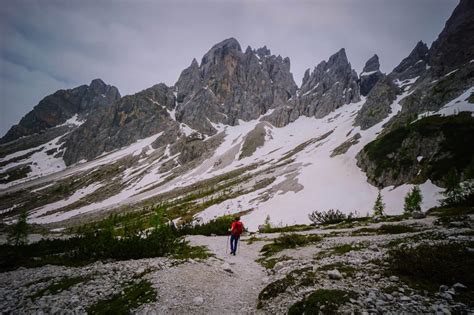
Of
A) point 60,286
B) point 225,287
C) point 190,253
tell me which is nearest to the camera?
point 60,286

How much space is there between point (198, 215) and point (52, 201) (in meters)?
129

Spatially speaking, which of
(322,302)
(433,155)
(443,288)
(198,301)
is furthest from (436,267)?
(433,155)

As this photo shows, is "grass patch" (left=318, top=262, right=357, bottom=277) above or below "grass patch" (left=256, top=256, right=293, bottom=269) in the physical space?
above

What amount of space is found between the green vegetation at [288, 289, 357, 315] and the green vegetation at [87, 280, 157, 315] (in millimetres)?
5557

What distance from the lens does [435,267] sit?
8.15 meters

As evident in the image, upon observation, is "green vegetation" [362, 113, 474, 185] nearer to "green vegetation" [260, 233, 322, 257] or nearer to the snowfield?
the snowfield

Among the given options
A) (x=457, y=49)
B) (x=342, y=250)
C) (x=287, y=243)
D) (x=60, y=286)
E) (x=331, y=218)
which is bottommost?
(x=331, y=218)

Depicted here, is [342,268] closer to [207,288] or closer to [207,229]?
[207,288]

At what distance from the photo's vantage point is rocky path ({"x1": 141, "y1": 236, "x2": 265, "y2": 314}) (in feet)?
28.4

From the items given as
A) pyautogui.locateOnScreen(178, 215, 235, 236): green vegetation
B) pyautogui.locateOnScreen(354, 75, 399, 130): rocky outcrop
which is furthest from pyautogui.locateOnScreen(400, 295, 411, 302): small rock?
pyautogui.locateOnScreen(354, 75, 399, 130): rocky outcrop

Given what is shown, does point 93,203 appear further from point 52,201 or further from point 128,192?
point 52,201

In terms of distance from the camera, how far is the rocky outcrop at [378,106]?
131000mm

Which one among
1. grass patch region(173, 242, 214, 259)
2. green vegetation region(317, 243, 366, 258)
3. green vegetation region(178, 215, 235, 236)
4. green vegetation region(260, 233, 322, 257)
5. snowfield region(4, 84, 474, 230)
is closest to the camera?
green vegetation region(317, 243, 366, 258)

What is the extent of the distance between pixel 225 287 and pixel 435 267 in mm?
8347
